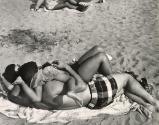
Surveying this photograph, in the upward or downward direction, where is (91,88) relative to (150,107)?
upward

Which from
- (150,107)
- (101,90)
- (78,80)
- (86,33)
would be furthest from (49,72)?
(86,33)

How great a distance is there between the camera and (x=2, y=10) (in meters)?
6.68

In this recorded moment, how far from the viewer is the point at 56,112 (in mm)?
4324

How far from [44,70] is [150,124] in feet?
4.41

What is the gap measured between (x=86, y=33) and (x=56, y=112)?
2.08 meters

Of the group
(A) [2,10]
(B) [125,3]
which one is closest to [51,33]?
(A) [2,10]

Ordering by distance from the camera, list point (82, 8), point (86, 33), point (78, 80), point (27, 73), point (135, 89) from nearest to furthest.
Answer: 1. point (78, 80)
2. point (27, 73)
3. point (135, 89)
4. point (86, 33)
5. point (82, 8)

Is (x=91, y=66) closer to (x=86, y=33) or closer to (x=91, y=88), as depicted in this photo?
(x=91, y=88)

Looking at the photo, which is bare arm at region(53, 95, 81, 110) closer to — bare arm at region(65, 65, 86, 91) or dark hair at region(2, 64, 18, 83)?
bare arm at region(65, 65, 86, 91)

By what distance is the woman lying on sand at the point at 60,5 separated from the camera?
6906mm

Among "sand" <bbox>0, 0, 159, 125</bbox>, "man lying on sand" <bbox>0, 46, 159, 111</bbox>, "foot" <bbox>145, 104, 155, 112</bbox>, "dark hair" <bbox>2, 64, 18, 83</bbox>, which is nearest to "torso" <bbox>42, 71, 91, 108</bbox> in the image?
"man lying on sand" <bbox>0, 46, 159, 111</bbox>

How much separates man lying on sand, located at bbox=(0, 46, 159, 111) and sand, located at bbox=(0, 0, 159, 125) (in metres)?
0.46

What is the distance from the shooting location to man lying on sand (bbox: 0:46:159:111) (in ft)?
13.8

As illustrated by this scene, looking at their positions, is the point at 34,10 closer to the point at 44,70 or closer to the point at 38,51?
the point at 38,51
